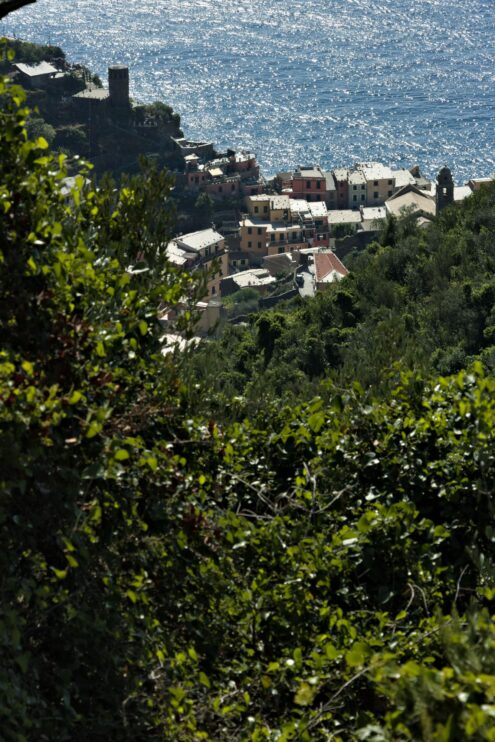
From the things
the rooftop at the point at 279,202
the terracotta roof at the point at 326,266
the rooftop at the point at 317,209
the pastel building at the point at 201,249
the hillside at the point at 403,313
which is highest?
the hillside at the point at 403,313

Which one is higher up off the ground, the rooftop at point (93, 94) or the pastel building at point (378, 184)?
the rooftop at point (93, 94)

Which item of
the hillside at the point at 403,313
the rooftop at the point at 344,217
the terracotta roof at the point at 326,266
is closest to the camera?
the hillside at the point at 403,313

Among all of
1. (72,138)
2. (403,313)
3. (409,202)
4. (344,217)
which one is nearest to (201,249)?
(344,217)

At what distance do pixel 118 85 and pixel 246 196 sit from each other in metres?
8.99

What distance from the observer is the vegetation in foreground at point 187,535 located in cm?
421

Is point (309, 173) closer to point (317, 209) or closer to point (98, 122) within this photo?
point (317, 209)

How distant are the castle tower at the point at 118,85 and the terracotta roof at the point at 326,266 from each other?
693 inches

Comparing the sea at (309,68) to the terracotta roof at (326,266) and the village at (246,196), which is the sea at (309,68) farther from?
the terracotta roof at (326,266)

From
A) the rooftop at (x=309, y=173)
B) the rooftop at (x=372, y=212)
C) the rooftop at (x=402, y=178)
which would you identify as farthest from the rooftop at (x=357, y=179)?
the rooftop at (x=402, y=178)

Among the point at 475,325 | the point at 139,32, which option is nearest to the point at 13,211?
the point at 475,325

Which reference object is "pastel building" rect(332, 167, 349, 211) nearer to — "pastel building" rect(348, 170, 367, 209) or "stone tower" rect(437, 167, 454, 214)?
"pastel building" rect(348, 170, 367, 209)

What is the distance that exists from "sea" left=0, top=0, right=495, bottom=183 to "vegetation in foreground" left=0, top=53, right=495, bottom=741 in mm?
52518

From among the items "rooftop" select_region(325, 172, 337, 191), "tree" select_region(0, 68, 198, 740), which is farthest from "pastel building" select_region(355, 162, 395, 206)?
"tree" select_region(0, 68, 198, 740)

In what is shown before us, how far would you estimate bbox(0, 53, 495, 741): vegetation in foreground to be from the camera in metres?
4.21
